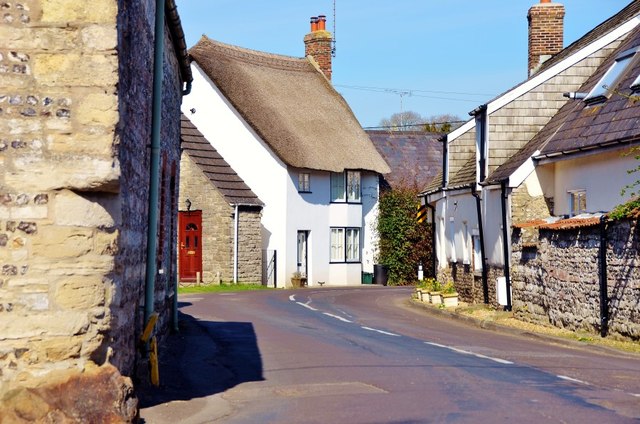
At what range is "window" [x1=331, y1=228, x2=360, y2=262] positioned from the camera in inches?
1826

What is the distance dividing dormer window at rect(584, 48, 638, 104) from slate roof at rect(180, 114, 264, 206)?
20.0 m

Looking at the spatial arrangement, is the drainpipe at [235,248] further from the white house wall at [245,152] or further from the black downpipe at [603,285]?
the black downpipe at [603,285]

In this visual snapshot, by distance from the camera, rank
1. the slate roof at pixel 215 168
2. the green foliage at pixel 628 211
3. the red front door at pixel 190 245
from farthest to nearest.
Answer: the red front door at pixel 190 245 < the slate roof at pixel 215 168 < the green foliage at pixel 628 211

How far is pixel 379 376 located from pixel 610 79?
13.9 metres

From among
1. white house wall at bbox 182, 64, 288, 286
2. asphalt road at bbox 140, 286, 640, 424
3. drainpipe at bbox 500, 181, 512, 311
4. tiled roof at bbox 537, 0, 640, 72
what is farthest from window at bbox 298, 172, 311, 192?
asphalt road at bbox 140, 286, 640, 424

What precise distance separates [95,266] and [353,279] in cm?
3860

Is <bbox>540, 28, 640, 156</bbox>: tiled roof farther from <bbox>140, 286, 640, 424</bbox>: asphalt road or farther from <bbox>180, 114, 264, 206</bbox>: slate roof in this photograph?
<bbox>180, 114, 264, 206</bbox>: slate roof

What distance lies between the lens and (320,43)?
5394 cm

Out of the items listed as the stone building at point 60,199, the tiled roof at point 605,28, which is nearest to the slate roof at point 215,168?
the tiled roof at point 605,28

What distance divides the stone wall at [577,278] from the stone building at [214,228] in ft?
63.0

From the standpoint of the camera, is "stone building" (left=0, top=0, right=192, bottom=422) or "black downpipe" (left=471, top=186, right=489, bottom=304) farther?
"black downpipe" (left=471, top=186, right=489, bottom=304)

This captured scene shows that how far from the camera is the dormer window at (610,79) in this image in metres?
23.4

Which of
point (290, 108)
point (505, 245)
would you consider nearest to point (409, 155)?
point (290, 108)

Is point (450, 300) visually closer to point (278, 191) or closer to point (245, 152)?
point (278, 191)
